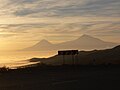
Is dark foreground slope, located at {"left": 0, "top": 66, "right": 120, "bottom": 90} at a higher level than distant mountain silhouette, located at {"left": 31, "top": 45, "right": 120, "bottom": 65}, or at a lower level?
higher

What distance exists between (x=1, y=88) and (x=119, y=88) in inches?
251

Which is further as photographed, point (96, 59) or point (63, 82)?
point (96, 59)

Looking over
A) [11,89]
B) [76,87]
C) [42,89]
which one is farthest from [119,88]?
[11,89]

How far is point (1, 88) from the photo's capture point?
80.5ft

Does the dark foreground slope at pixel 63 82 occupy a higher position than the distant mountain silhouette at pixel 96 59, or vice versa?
the dark foreground slope at pixel 63 82

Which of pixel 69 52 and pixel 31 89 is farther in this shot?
pixel 69 52

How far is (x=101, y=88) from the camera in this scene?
23.8m

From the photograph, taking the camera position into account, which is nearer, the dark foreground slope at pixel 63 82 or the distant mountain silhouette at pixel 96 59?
the dark foreground slope at pixel 63 82

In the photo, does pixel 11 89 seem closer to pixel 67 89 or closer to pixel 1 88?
pixel 1 88

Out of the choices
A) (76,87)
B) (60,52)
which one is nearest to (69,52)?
(60,52)

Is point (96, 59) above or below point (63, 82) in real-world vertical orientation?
below

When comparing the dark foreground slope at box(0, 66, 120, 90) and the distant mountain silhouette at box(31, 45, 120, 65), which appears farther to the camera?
the distant mountain silhouette at box(31, 45, 120, 65)

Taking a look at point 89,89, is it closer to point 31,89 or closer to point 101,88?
point 101,88

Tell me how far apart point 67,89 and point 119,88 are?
2774mm
